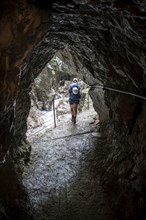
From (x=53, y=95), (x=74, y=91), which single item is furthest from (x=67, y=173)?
(x=53, y=95)

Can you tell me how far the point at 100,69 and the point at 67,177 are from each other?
3.76 meters

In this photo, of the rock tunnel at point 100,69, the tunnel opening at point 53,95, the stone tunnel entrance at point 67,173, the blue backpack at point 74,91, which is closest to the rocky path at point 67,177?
the stone tunnel entrance at point 67,173

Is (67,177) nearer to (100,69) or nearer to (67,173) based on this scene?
(67,173)

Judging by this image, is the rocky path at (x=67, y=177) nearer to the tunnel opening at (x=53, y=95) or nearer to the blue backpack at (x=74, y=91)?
the blue backpack at (x=74, y=91)

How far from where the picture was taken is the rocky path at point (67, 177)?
7.18 meters

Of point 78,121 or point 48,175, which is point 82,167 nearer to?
point 48,175

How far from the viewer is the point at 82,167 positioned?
911 cm

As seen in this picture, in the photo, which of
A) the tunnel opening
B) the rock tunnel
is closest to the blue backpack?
the tunnel opening

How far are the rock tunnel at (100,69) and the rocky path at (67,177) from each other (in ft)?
1.66

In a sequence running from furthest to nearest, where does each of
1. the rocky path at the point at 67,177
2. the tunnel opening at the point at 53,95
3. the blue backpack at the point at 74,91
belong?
the tunnel opening at the point at 53,95
the blue backpack at the point at 74,91
the rocky path at the point at 67,177

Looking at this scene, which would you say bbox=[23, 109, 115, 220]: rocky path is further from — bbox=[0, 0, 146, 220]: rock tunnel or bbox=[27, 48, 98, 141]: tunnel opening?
bbox=[27, 48, 98, 141]: tunnel opening

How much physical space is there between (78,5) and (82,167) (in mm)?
6012

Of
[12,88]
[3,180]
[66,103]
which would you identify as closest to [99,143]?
[3,180]

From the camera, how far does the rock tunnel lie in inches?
159
